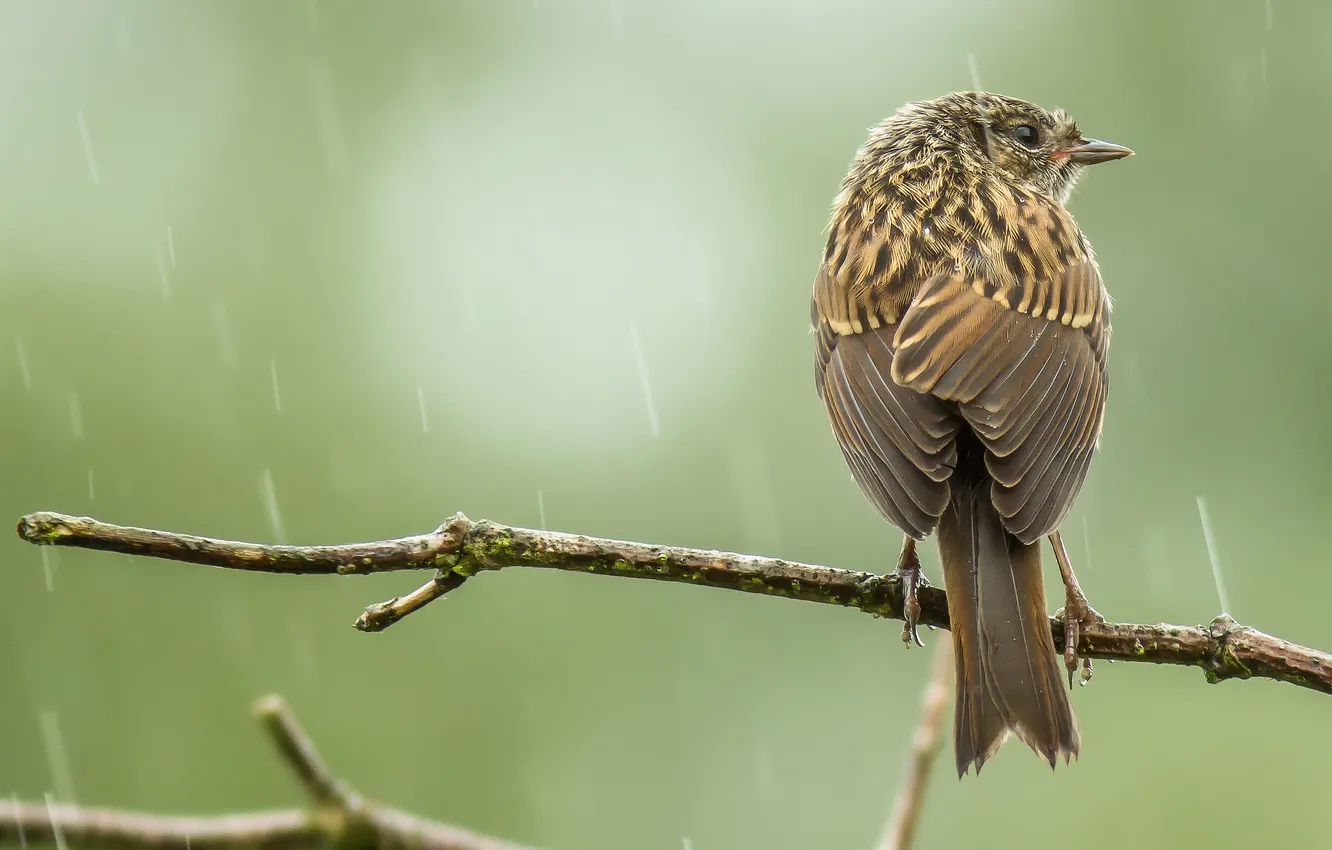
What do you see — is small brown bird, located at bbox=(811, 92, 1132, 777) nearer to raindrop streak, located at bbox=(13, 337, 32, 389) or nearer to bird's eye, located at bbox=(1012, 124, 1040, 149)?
bird's eye, located at bbox=(1012, 124, 1040, 149)

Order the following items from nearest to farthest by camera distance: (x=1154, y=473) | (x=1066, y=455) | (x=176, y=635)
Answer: (x=1066, y=455) < (x=176, y=635) < (x=1154, y=473)

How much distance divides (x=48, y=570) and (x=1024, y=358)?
8757 mm

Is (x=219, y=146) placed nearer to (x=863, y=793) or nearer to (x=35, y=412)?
(x=35, y=412)

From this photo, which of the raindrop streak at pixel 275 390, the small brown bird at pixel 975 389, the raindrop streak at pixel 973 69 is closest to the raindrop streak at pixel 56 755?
the raindrop streak at pixel 275 390

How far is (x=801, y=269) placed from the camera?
1762cm

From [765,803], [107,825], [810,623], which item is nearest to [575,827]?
[765,803]

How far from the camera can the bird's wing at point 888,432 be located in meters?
4.16

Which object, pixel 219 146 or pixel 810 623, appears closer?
pixel 810 623

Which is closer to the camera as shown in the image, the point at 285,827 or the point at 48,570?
the point at 285,827

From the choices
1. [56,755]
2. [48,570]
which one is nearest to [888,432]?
[56,755]

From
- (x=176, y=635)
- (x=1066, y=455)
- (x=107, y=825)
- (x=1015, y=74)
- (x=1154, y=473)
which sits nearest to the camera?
(x=107, y=825)

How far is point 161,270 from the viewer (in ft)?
44.1

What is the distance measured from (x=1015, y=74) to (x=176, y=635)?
9971 mm

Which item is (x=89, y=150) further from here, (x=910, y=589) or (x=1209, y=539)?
(x=910, y=589)
